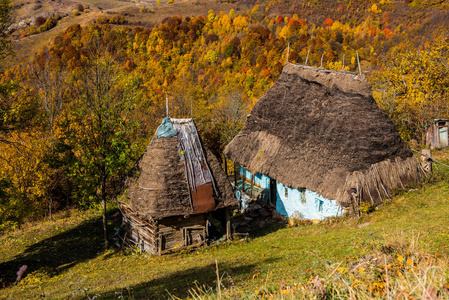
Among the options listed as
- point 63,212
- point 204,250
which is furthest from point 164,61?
point 204,250

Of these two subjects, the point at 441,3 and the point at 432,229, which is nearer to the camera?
the point at 432,229

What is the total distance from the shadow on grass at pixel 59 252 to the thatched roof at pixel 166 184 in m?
4.38

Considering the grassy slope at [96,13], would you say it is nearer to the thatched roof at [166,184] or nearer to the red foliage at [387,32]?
the red foliage at [387,32]

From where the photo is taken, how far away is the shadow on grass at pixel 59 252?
1511 cm

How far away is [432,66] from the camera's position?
27453 mm

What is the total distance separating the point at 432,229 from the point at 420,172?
7694 millimetres

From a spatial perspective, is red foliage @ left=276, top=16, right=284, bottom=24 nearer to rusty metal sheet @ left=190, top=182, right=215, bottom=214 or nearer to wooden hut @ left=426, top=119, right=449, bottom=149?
wooden hut @ left=426, top=119, right=449, bottom=149

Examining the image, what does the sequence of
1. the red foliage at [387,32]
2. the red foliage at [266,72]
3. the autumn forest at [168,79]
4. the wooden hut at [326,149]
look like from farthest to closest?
the red foliage at [387,32] < the red foliage at [266,72] < the wooden hut at [326,149] < the autumn forest at [168,79]

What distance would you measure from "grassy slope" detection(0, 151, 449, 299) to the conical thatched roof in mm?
1737

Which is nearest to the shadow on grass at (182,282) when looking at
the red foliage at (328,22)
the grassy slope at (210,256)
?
the grassy slope at (210,256)

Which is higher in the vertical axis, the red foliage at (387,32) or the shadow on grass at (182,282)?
the red foliage at (387,32)

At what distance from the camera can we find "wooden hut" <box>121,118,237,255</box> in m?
14.8

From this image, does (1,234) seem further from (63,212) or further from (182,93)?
(182,93)

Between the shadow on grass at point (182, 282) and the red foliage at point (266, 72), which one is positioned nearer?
the shadow on grass at point (182, 282)
